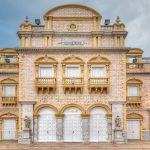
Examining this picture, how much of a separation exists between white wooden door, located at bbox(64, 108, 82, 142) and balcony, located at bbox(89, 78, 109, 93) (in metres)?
2.56

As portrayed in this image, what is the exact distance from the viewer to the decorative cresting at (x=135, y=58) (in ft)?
151

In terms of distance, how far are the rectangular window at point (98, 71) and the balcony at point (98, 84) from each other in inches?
19.8

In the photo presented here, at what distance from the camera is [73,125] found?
128 ft

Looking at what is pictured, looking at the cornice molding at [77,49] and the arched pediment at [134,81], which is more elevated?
the cornice molding at [77,49]

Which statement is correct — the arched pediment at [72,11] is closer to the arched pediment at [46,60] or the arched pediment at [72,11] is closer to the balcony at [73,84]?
the arched pediment at [46,60]

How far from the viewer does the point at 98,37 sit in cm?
3953

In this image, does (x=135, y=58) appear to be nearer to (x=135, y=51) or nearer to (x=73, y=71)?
(x=135, y=51)

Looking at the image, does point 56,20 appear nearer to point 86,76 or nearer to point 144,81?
point 86,76

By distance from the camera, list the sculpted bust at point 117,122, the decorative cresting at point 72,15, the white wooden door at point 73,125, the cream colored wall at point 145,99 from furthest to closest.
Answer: the cream colored wall at point 145,99 < the decorative cresting at point 72,15 < the white wooden door at point 73,125 < the sculpted bust at point 117,122

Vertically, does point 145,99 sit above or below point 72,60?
below

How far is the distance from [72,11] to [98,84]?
7.39 m

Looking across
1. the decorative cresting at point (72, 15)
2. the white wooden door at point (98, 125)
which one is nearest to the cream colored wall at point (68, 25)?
the decorative cresting at point (72, 15)

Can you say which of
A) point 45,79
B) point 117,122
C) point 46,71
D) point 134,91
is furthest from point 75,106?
point 134,91

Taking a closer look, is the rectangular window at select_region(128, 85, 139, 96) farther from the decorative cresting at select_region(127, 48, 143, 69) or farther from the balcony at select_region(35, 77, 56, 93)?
the balcony at select_region(35, 77, 56, 93)
